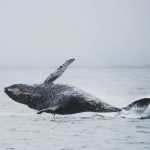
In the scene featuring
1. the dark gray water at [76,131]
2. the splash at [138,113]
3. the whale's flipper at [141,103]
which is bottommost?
the dark gray water at [76,131]

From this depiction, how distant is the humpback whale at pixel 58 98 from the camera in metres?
21.1

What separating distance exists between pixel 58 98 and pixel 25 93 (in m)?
1.97

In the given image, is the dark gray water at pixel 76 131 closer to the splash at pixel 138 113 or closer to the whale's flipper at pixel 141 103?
the splash at pixel 138 113

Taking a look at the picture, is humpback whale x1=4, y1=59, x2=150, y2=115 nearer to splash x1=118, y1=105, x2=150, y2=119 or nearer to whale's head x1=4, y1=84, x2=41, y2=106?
whale's head x1=4, y1=84, x2=41, y2=106

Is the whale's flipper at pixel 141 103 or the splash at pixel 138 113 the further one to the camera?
the splash at pixel 138 113

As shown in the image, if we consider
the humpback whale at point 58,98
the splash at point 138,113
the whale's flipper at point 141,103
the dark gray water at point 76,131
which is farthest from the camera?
the humpback whale at point 58,98

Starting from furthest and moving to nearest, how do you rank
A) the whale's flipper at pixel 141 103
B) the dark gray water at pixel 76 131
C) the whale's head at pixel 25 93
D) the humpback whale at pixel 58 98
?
the whale's head at pixel 25 93 < the humpback whale at pixel 58 98 < the whale's flipper at pixel 141 103 < the dark gray water at pixel 76 131

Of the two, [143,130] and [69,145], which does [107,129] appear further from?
[69,145]

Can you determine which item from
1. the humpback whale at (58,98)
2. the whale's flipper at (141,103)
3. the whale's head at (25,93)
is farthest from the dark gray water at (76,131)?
the whale's head at (25,93)

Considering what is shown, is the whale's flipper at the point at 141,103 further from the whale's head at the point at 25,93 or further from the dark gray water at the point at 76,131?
the whale's head at the point at 25,93

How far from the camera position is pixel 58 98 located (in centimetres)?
2152

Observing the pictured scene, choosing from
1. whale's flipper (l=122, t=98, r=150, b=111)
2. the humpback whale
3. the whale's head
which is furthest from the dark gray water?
the whale's head

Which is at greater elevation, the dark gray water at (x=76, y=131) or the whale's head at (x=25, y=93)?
the whale's head at (x=25, y=93)

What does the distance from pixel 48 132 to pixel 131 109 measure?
3.85 metres
